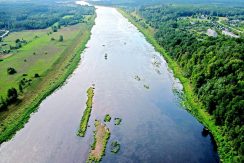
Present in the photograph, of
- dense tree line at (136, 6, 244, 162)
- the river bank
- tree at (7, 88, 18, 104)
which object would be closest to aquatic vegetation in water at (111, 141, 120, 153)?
the river bank

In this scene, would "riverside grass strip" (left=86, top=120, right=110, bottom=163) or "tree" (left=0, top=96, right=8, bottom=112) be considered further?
"tree" (left=0, top=96, right=8, bottom=112)

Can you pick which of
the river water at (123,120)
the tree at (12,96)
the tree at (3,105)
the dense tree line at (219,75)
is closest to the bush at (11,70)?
the river water at (123,120)

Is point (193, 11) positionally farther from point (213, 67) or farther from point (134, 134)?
point (134, 134)

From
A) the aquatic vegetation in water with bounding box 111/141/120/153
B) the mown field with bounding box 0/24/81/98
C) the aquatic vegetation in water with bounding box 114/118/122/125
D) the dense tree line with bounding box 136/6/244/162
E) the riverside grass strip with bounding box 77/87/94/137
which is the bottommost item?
the mown field with bounding box 0/24/81/98

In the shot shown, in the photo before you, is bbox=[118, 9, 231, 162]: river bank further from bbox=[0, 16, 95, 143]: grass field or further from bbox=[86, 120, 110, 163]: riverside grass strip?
bbox=[0, 16, 95, 143]: grass field

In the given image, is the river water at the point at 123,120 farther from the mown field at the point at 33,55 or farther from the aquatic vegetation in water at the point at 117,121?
the mown field at the point at 33,55

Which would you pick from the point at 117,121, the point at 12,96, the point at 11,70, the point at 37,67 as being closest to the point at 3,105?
the point at 12,96
